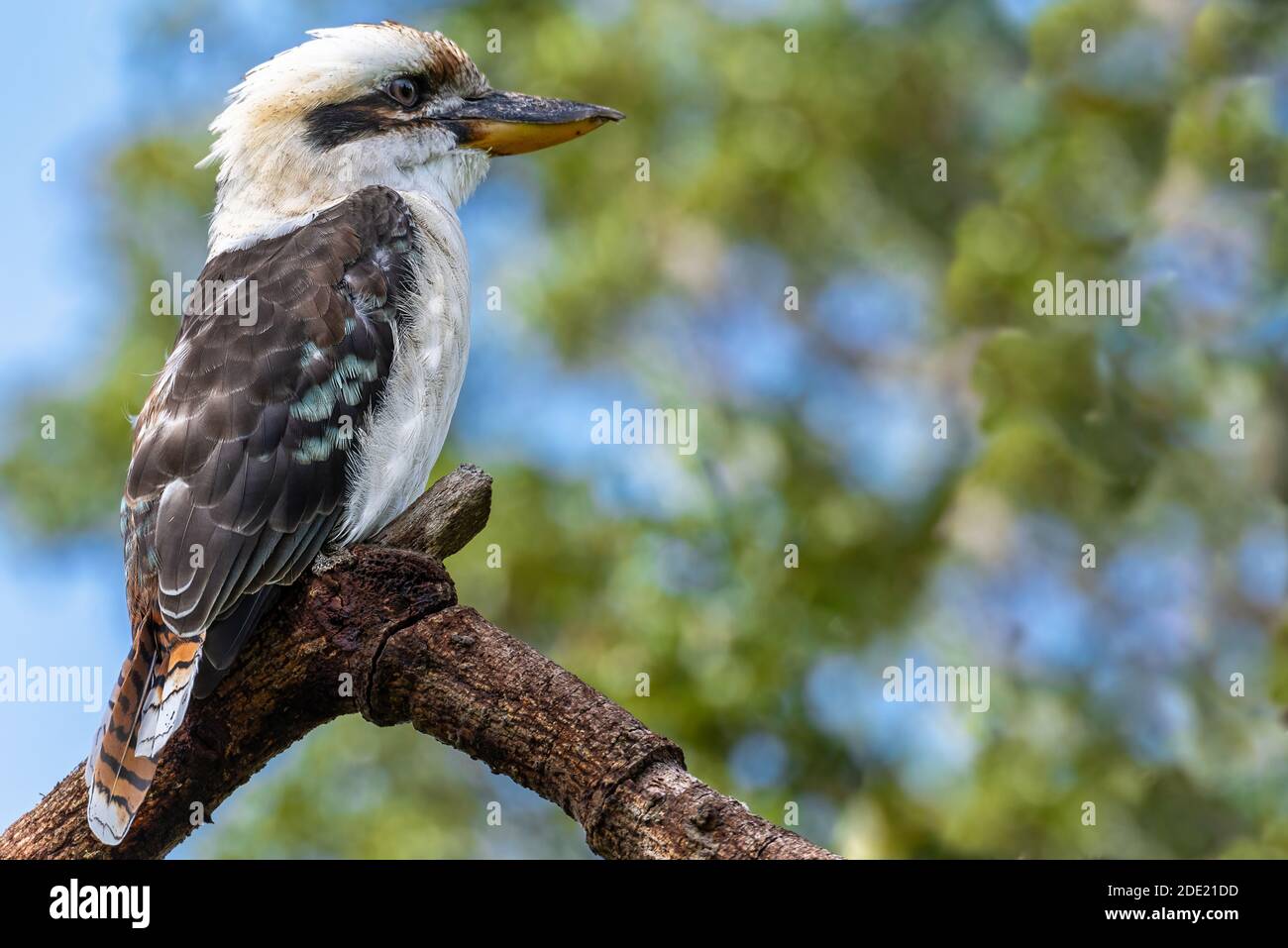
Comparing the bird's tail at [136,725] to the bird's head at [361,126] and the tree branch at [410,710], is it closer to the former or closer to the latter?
the tree branch at [410,710]

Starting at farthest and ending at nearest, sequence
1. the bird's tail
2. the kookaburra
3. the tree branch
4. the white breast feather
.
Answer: the white breast feather
the kookaburra
the bird's tail
the tree branch

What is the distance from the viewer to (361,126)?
150 inches

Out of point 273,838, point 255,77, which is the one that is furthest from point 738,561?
point 255,77

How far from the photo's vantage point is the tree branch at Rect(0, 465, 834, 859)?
8.36 feet

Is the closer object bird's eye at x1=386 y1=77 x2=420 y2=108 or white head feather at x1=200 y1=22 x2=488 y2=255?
white head feather at x1=200 y1=22 x2=488 y2=255

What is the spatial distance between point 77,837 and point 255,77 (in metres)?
1.98

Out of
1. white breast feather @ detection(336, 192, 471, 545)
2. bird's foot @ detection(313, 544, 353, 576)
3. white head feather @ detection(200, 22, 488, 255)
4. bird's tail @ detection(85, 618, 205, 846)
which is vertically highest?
white head feather @ detection(200, 22, 488, 255)

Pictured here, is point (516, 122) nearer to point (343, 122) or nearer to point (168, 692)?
point (343, 122)

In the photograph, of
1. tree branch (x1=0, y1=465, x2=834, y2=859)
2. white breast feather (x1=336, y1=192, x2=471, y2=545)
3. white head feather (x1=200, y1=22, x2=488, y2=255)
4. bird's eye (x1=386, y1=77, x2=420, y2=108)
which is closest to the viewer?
tree branch (x1=0, y1=465, x2=834, y2=859)

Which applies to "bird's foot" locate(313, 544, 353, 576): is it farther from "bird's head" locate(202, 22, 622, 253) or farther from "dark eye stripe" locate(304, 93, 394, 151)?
"dark eye stripe" locate(304, 93, 394, 151)

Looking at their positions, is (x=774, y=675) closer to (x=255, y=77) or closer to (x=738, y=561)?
(x=738, y=561)

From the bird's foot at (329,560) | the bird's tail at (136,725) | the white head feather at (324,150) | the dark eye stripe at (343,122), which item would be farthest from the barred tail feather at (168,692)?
the dark eye stripe at (343,122)

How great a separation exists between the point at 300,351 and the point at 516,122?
1.10 meters

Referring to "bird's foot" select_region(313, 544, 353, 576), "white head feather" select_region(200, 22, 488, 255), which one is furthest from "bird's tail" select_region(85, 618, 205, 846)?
"white head feather" select_region(200, 22, 488, 255)
